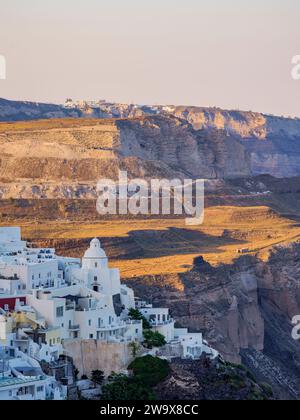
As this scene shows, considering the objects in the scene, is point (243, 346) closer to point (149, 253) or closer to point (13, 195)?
point (149, 253)

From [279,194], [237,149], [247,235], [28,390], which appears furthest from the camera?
[237,149]

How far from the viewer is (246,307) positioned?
4262 inches

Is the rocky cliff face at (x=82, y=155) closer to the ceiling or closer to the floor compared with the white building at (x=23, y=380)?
closer to the ceiling

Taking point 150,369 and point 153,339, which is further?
point 153,339

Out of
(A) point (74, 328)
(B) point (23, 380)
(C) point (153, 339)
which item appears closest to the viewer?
(B) point (23, 380)

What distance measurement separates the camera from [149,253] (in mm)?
119750

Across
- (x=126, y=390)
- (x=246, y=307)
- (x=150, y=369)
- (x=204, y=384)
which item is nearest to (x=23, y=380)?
(x=126, y=390)

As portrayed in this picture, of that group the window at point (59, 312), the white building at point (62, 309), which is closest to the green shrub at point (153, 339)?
the white building at point (62, 309)

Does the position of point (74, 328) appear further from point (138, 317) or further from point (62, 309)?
point (138, 317)

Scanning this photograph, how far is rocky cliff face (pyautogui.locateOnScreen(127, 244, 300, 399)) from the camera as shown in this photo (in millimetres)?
97562

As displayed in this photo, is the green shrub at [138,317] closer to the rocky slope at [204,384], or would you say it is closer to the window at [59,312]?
the rocky slope at [204,384]

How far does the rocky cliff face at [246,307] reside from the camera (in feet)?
320
